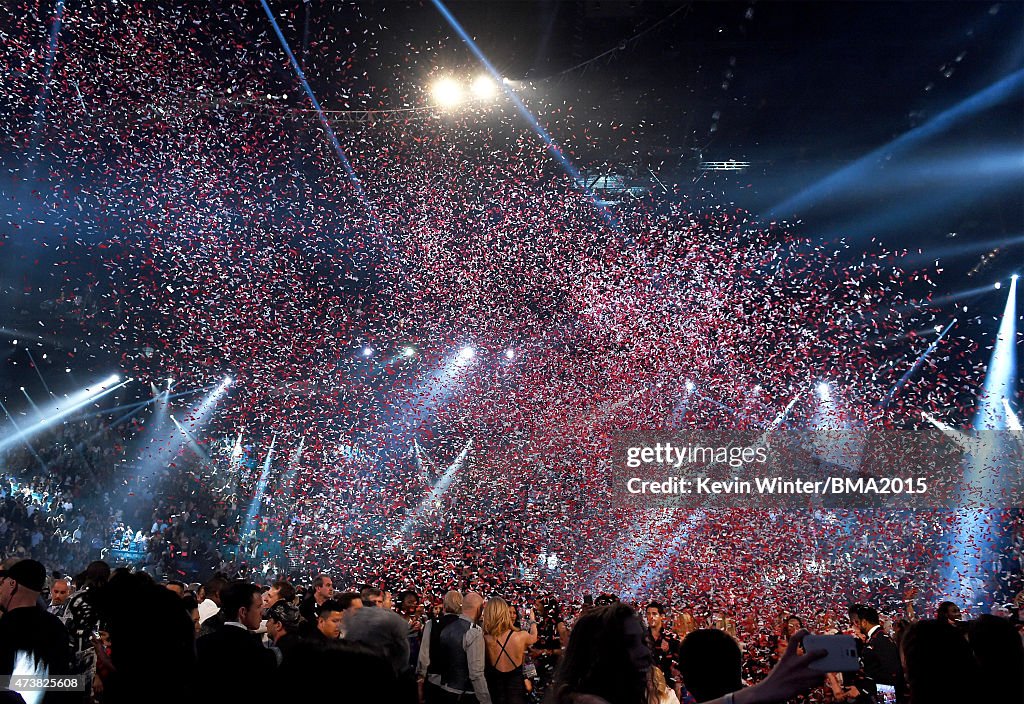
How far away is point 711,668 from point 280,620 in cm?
412

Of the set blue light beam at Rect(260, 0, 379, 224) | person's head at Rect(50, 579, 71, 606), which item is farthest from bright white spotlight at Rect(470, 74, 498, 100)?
person's head at Rect(50, 579, 71, 606)

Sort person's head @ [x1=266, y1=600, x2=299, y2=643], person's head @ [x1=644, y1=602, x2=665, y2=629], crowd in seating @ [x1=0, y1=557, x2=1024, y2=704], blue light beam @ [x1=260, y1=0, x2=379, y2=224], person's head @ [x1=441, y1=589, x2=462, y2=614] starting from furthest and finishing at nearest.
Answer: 1. blue light beam @ [x1=260, y1=0, x2=379, y2=224]
2. person's head @ [x1=644, y1=602, x2=665, y2=629]
3. person's head @ [x1=441, y1=589, x2=462, y2=614]
4. person's head @ [x1=266, y1=600, x2=299, y2=643]
5. crowd in seating @ [x1=0, y1=557, x2=1024, y2=704]

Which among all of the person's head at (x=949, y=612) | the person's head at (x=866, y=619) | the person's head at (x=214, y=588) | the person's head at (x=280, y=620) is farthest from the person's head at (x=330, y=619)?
the person's head at (x=949, y=612)

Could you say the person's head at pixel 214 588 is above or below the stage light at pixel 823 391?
below

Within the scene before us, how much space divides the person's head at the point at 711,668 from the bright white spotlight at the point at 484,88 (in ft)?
28.2

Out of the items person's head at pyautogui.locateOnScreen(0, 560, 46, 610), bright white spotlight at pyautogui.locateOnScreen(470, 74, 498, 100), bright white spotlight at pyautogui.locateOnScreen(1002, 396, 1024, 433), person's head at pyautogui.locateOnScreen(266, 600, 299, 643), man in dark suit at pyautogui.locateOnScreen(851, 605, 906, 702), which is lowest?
man in dark suit at pyautogui.locateOnScreen(851, 605, 906, 702)

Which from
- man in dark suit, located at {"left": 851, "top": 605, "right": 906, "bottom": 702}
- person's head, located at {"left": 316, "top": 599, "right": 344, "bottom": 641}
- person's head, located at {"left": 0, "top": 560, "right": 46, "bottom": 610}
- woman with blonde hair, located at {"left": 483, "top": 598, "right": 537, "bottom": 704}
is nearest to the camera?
person's head, located at {"left": 0, "top": 560, "right": 46, "bottom": 610}

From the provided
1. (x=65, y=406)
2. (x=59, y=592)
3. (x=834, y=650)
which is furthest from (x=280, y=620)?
(x=65, y=406)

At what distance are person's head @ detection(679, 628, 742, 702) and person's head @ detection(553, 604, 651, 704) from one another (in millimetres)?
240

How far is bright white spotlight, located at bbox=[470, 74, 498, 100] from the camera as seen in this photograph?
10.1 metres

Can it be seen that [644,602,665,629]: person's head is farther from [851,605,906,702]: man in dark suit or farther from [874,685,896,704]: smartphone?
[874,685,896,704]: smartphone

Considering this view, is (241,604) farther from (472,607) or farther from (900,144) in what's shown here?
(900,144)

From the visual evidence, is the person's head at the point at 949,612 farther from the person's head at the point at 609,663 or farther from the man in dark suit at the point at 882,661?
the person's head at the point at 609,663

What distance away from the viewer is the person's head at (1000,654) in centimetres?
291
